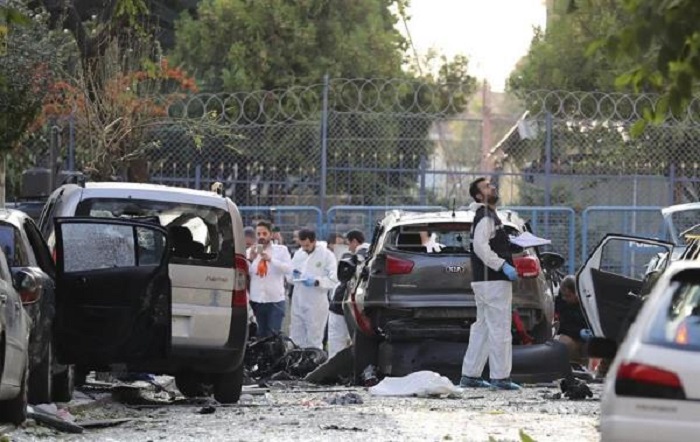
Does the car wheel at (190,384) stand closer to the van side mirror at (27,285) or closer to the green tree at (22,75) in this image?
the green tree at (22,75)

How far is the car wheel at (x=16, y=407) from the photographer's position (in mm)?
12891

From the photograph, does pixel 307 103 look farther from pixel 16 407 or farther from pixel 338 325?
pixel 16 407

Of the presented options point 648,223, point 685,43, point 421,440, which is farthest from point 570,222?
point 685,43

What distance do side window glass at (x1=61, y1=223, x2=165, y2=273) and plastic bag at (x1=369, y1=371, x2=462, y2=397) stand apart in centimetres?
240

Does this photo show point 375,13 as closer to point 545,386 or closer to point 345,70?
point 345,70

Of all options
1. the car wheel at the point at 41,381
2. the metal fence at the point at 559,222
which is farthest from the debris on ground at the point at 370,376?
the metal fence at the point at 559,222

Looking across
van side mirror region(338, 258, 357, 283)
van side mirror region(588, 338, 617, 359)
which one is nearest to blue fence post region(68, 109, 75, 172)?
van side mirror region(338, 258, 357, 283)

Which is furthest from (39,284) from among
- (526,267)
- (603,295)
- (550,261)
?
(550,261)

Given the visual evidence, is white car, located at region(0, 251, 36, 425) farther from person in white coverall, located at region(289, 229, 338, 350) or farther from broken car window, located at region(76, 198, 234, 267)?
person in white coverall, located at region(289, 229, 338, 350)

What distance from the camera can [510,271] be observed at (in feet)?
56.6

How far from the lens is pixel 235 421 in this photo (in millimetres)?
14156

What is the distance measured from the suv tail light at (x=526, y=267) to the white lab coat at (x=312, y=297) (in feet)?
17.0

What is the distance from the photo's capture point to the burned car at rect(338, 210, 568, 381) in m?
18.3

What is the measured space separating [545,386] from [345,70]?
15545mm
